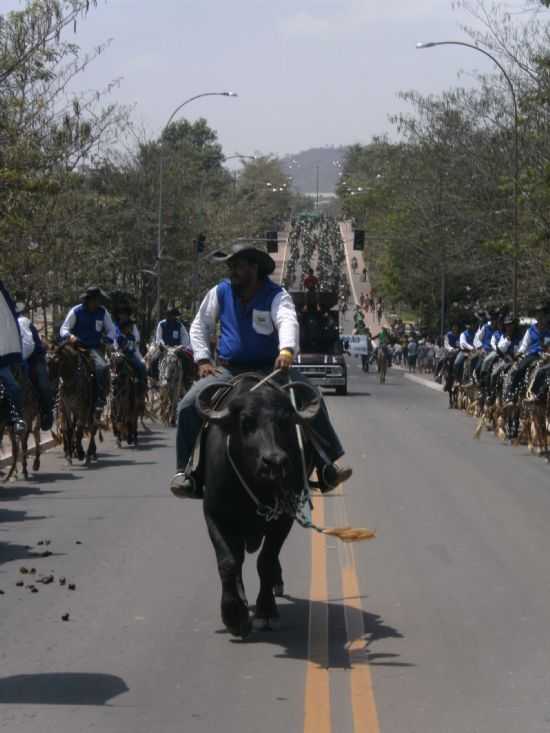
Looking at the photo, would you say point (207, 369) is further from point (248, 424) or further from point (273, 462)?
point (273, 462)

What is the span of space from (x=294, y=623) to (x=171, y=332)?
1946 centimetres

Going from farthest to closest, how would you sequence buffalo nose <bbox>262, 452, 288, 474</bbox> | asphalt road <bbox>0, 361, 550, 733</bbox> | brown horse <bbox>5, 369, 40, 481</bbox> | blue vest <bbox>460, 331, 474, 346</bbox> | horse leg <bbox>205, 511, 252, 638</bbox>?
1. blue vest <bbox>460, 331, 474, 346</bbox>
2. brown horse <bbox>5, 369, 40, 481</bbox>
3. horse leg <bbox>205, 511, 252, 638</bbox>
4. buffalo nose <bbox>262, 452, 288, 474</bbox>
5. asphalt road <bbox>0, 361, 550, 733</bbox>

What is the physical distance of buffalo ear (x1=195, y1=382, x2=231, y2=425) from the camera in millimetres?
8664

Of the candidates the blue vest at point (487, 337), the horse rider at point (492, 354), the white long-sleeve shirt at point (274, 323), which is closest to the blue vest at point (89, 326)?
the horse rider at point (492, 354)

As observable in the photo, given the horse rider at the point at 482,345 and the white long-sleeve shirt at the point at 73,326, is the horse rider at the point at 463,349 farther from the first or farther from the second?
the white long-sleeve shirt at the point at 73,326

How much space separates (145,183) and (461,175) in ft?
41.6

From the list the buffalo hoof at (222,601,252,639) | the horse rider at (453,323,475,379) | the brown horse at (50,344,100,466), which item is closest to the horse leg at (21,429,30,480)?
the brown horse at (50,344,100,466)

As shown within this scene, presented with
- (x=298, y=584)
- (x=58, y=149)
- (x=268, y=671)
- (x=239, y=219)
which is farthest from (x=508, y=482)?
(x=239, y=219)

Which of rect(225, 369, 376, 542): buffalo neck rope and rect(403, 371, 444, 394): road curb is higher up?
rect(225, 369, 376, 542): buffalo neck rope

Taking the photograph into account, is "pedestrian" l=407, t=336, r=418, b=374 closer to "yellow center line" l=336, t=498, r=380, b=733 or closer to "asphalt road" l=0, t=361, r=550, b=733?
"asphalt road" l=0, t=361, r=550, b=733

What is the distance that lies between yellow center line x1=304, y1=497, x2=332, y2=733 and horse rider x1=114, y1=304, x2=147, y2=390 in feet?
38.0

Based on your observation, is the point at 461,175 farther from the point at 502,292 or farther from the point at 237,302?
the point at 237,302

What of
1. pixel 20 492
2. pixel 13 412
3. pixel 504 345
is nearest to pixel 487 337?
pixel 504 345

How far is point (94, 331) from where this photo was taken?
20344 mm
